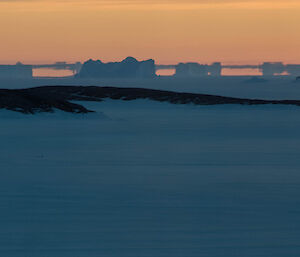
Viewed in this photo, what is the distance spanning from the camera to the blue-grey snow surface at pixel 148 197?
8016mm

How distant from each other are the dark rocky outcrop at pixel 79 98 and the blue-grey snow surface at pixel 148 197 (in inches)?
536

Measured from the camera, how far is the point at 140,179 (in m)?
13.2

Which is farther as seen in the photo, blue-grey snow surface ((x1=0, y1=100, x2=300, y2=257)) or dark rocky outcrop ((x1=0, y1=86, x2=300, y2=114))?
dark rocky outcrop ((x1=0, y1=86, x2=300, y2=114))

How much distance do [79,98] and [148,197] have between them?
147ft

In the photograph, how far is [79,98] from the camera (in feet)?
182

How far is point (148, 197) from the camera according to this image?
11.2m

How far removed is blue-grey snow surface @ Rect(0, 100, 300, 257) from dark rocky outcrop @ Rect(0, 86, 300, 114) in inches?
536

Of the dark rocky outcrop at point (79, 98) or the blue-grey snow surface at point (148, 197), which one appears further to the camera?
the dark rocky outcrop at point (79, 98)

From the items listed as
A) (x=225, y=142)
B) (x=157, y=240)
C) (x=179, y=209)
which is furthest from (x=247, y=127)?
(x=157, y=240)

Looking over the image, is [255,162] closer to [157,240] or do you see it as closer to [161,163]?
[161,163]

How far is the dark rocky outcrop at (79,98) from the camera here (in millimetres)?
36094

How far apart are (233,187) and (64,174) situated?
3.76 m

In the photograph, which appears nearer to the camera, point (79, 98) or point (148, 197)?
point (148, 197)

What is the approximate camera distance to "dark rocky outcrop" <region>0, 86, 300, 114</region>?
118 ft
